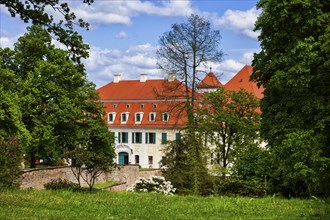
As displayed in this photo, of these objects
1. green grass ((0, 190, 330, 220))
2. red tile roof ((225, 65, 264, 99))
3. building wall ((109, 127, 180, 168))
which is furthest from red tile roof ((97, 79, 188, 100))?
green grass ((0, 190, 330, 220))

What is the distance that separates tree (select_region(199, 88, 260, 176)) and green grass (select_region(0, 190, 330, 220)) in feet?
85.6

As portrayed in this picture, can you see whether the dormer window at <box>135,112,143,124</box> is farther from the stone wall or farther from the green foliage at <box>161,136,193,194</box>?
→ the green foliage at <box>161,136,193,194</box>

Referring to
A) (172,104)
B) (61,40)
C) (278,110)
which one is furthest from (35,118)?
(61,40)

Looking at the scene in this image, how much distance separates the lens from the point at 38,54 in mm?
35125

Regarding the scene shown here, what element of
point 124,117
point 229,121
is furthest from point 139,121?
point 229,121

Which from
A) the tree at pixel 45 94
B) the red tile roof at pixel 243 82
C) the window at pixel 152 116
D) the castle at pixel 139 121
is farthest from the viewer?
the window at pixel 152 116

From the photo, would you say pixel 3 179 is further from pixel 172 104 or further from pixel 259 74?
pixel 172 104

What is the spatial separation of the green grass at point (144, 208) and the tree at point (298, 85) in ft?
16.9

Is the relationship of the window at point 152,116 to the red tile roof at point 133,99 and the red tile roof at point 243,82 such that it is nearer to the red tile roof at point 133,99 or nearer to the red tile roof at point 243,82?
the red tile roof at point 133,99

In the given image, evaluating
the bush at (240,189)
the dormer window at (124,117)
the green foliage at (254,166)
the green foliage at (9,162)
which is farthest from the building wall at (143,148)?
the green foliage at (9,162)

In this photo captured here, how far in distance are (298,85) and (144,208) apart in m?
9.88

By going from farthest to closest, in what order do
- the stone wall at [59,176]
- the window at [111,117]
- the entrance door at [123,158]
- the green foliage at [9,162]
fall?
the window at [111,117], the entrance door at [123,158], the stone wall at [59,176], the green foliage at [9,162]

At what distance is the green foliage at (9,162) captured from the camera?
59.3 feet

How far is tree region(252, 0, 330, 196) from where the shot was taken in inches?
759
